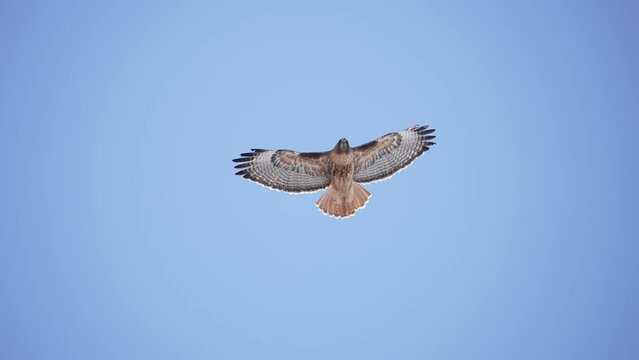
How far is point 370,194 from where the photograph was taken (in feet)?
36.7

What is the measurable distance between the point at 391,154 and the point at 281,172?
6.54ft

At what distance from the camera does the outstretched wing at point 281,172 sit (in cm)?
1114

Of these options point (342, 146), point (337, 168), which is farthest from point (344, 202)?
point (342, 146)

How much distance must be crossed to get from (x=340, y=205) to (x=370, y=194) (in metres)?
0.58

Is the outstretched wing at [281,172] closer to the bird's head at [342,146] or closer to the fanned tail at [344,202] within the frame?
the fanned tail at [344,202]

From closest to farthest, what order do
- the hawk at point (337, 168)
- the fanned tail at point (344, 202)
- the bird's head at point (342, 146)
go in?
the bird's head at point (342, 146), the hawk at point (337, 168), the fanned tail at point (344, 202)

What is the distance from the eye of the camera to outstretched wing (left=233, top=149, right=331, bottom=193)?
11141 mm

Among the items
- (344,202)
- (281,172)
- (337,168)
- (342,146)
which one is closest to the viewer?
(342,146)

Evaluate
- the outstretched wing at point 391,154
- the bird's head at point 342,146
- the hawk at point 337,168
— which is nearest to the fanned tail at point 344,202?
the hawk at point 337,168

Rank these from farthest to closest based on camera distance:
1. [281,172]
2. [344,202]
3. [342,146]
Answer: [281,172] < [344,202] < [342,146]

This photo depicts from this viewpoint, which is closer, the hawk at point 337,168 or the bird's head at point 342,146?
the bird's head at point 342,146

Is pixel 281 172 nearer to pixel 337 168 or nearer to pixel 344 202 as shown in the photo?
pixel 337 168

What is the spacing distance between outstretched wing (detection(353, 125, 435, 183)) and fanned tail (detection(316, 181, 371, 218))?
233mm

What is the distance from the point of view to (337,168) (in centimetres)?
1078
